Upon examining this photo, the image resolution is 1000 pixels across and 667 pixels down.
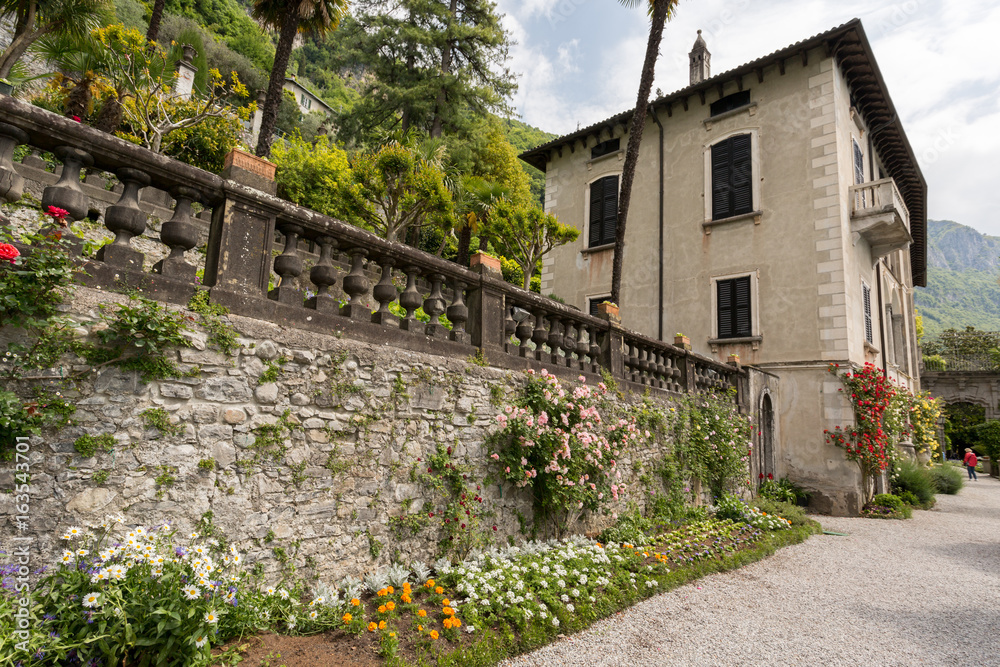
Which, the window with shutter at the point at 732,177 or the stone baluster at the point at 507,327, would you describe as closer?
the stone baluster at the point at 507,327

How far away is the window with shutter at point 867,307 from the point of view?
43.0 ft

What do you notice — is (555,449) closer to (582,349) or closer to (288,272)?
(582,349)

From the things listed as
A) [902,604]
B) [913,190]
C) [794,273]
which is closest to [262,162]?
[902,604]

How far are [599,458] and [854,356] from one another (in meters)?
9.08

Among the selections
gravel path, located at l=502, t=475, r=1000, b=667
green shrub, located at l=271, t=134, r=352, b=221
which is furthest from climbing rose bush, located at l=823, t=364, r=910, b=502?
green shrub, located at l=271, t=134, r=352, b=221

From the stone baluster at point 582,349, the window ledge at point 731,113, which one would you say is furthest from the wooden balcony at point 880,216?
the stone baluster at point 582,349

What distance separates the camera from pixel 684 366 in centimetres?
948

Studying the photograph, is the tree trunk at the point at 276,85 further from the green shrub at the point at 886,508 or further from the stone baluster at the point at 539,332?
the green shrub at the point at 886,508

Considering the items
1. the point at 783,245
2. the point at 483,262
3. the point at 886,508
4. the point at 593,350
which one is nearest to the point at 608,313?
the point at 593,350

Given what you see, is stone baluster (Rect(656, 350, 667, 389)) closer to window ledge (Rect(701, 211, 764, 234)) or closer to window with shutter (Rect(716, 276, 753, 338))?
window with shutter (Rect(716, 276, 753, 338))

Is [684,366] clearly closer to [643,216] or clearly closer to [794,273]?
[794,273]

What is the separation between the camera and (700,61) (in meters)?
17.4

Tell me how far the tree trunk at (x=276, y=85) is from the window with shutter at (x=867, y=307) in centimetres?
1449

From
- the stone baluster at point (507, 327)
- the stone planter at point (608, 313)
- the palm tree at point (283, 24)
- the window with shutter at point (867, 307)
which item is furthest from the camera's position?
the window with shutter at point (867, 307)
